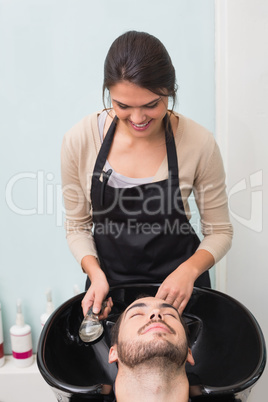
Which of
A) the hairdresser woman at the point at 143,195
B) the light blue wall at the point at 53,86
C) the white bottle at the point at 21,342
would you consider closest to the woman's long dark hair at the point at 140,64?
the hairdresser woman at the point at 143,195

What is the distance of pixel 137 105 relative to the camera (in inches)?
47.8

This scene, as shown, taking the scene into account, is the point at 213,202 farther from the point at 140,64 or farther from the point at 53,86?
the point at 53,86

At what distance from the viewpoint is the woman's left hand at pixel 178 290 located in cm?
131

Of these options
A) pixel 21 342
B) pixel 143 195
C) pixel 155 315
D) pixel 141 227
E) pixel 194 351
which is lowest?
pixel 21 342

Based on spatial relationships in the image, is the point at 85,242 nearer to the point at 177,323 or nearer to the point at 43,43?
the point at 177,323

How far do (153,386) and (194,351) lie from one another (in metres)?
0.25

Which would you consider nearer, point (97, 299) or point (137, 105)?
point (137, 105)

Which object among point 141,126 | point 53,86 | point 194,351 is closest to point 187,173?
point 141,126

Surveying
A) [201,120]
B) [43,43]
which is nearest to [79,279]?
[201,120]

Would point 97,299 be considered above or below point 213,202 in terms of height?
below

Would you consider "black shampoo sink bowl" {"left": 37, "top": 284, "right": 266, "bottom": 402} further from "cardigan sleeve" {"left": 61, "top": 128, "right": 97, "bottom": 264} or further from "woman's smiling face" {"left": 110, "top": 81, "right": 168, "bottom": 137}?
"woman's smiling face" {"left": 110, "top": 81, "right": 168, "bottom": 137}

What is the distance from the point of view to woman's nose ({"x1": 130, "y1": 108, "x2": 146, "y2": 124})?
1.23 metres

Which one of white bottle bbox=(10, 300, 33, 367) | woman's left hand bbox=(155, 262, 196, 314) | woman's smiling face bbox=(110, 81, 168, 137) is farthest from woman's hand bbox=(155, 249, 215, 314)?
white bottle bbox=(10, 300, 33, 367)

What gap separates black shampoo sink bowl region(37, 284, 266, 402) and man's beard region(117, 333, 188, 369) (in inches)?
2.8
